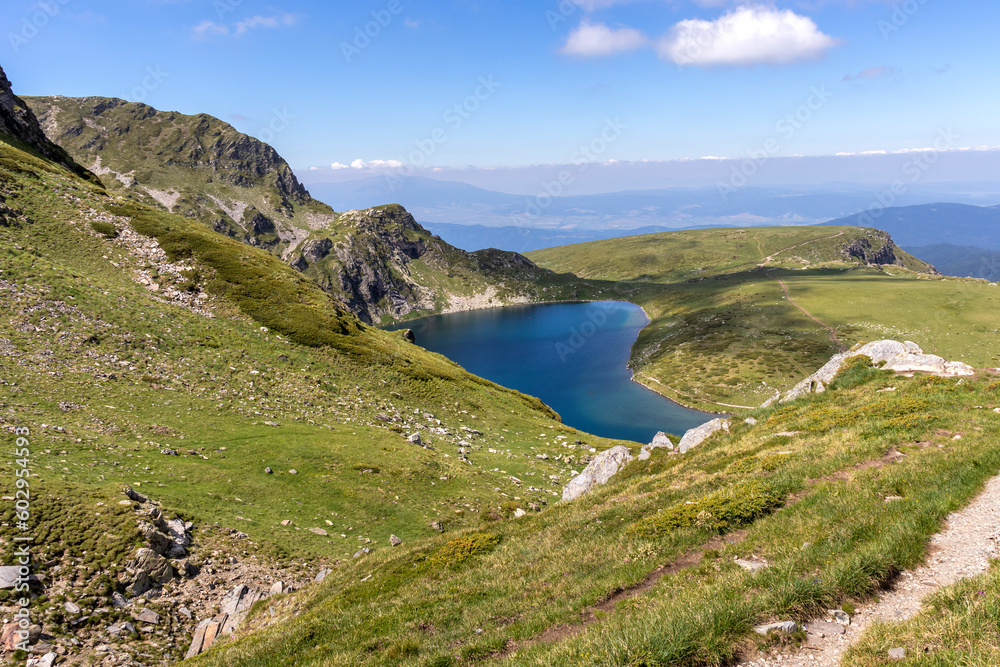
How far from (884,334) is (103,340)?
16688cm

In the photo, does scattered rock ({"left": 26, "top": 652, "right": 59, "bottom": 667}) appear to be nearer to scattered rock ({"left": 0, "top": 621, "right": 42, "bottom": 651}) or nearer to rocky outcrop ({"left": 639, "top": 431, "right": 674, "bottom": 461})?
scattered rock ({"left": 0, "top": 621, "right": 42, "bottom": 651})

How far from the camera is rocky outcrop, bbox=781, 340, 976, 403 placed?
2777 cm

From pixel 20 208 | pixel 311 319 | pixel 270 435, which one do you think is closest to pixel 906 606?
pixel 270 435

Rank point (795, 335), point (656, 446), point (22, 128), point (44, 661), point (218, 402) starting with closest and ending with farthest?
1. point (44, 661)
2. point (656, 446)
3. point (218, 402)
4. point (22, 128)
5. point (795, 335)

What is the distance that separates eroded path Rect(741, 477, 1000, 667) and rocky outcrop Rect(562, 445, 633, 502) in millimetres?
19108

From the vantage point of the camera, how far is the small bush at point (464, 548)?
19.1 metres

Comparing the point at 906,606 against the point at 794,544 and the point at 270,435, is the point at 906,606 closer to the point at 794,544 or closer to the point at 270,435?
the point at 794,544

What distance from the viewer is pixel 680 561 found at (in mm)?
13594

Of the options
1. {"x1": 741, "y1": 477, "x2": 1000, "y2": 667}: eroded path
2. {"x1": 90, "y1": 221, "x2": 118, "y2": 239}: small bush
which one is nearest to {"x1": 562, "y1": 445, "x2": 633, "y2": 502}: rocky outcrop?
{"x1": 741, "y1": 477, "x2": 1000, "y2": 667}: eroded path

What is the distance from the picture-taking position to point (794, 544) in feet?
40.1

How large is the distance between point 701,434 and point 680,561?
1811 centimetres

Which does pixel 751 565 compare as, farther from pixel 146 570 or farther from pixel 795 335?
pixel 795 335

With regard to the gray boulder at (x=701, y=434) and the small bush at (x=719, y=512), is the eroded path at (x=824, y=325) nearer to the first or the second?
the gray boulder at (x=701, y=434)

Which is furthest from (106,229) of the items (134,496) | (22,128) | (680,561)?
(680,561)
